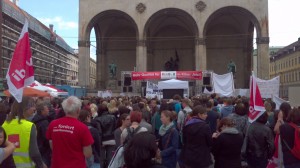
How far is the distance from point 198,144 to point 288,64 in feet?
241

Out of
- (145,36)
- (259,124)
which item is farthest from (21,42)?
(145,36)

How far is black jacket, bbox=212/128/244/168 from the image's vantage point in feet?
17.7

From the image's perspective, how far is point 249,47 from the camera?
39.4 metres

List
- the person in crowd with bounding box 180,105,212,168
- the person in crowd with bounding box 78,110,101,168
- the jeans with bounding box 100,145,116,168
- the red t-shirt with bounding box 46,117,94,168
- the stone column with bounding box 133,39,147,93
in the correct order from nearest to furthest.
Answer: the red t-shirt with bounding box 46,117,94,168 → the person in crowd with bounding box 180,105,212,168 → the person in crowd with bounding box 78,110,101,168 → the jeans with bounding box 100,145,116,168 → the stone column with bounding box 133,39,147,93

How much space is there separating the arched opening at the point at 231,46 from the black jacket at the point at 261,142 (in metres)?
33.2

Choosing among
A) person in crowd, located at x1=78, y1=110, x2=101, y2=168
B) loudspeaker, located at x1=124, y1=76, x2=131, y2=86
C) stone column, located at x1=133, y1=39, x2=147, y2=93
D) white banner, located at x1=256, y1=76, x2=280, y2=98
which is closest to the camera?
person in crowd, located at x1=78, y1=110, x2=101, y2=168

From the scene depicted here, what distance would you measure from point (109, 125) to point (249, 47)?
112 ft

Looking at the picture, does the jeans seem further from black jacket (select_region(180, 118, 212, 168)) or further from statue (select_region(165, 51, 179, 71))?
statue (select_region(165, 51, 179, 71))

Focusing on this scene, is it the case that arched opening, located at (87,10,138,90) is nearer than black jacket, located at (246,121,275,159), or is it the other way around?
black jacket, located at (246,121,275,159)

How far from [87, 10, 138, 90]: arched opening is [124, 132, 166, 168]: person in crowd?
3641 cm

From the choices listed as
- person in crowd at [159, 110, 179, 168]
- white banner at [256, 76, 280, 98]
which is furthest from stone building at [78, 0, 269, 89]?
person in crowd at [159, 110, 179, 168]

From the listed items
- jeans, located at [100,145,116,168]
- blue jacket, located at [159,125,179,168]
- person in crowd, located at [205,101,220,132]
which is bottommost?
jeans, located at [100,145,116,168]

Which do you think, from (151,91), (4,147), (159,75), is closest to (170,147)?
(4,147)

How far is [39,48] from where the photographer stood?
243 feet
